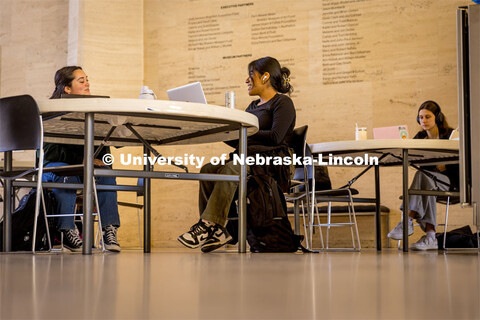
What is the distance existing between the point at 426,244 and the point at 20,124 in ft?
8.94

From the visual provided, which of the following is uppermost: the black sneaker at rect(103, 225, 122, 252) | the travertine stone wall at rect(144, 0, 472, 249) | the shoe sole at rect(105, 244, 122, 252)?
the travertine stone wall at rect(144, 0, 472, 249)

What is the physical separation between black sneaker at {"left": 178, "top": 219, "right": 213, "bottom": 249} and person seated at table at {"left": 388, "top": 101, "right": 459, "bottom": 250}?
67.6 inches

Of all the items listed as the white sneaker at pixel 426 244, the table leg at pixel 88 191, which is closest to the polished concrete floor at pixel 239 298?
the table leg at pixel 88 191

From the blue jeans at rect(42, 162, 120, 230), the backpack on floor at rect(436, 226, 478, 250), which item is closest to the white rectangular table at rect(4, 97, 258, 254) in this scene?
the blue jeans at rect(42, 162, 120, 230)

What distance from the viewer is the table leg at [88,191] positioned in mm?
2580

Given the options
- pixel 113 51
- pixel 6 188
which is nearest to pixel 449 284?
pixel 6 188

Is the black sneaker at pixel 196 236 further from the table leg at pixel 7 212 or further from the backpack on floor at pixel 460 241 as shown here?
the backpack on floor at pixel 460 241

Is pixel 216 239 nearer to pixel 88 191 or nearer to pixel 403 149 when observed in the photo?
pixel 88 191

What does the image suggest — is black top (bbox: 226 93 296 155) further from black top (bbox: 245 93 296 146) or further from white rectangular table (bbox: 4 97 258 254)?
white rectangular table (bbox: 4 97 258 254)

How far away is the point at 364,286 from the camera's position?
0.98 metres

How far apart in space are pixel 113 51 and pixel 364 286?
6.11 m

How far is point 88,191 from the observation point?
8.55 ft

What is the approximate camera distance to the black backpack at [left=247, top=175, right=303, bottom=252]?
325 centimetres

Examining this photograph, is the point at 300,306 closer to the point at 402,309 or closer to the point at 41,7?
the point at 402,309
